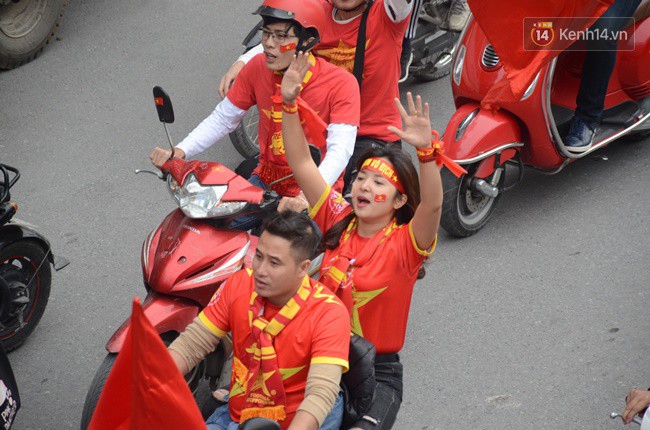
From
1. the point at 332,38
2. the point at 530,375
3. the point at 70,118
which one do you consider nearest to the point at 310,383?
the point at 530,375

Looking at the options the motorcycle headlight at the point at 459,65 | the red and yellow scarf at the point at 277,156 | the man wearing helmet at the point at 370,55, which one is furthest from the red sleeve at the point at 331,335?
the motorcycle headlight at the point at 459,65

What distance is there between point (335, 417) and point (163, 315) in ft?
Result: 3.31

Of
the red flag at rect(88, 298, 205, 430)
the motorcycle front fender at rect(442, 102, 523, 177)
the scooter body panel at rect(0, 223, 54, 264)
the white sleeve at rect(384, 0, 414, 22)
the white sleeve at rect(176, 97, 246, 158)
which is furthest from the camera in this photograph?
the motorcycle front fender at rect(442, 102, 523, 177)

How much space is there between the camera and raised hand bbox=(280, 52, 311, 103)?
3781 mm

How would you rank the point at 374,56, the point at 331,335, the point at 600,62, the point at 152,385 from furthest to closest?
the point at 600,62, the point at 374,56, the point at 331,335, the point at 152,385

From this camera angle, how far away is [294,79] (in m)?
3.81

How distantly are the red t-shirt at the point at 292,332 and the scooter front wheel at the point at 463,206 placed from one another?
237 cm

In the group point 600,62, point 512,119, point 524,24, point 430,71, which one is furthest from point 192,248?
point 430,71

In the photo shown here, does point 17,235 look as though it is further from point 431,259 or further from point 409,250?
point 409,250

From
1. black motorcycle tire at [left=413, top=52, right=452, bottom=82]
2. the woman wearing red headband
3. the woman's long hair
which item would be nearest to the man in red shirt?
the woman wearing red headband

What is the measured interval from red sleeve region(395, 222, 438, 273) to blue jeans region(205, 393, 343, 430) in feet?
1.94

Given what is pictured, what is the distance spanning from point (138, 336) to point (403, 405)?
2327mm

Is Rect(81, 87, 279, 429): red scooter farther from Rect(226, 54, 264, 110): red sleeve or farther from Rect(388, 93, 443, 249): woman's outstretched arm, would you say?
Rect(388, 93, 443, 249): woman's outstretched arm

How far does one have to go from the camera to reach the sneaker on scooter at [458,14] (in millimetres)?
7508
